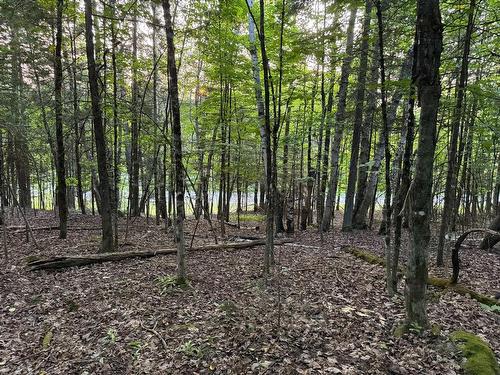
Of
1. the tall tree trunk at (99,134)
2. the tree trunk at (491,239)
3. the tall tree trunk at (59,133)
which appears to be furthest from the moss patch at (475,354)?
the tall tree trunk at (59,133)

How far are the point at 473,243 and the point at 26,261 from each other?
14.4 meters

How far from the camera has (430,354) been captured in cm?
402

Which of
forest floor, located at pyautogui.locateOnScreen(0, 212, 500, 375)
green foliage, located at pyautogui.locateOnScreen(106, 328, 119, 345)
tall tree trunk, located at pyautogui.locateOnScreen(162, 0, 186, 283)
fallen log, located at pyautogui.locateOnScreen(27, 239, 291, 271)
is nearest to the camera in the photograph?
forest floor, located at pyautogui.locateOnScreen(0, 212, 500, 375)

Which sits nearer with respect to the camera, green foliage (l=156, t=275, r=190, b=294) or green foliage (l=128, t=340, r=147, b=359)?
green foliage (l=128, t=340, r=147, b=359)

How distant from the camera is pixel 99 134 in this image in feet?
27.1

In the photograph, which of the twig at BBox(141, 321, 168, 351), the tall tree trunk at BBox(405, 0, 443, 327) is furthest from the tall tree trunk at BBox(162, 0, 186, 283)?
the tall tree trunk at BBox(405, 0, 443, 327)

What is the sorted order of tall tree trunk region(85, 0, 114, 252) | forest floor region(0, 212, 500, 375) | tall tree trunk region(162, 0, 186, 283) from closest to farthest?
1. forest floor region(0, 212, 500, 375)
2. tall tree trunk region(162, 0, 186, 283)
3. tall tree trunk region(85, 0, 114, 252)

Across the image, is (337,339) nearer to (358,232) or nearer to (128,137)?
(358,232)

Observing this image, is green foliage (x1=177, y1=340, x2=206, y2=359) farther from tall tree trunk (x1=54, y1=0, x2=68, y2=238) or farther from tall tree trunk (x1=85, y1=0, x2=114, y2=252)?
tall tree trunk (x1=54, y1=0, x2=68, y2=238)

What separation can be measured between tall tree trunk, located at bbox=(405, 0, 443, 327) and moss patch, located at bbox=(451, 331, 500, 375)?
0.46 m

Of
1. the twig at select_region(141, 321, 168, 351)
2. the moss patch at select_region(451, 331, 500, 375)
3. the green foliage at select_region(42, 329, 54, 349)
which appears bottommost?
the green foliage at select_region(42, 329, 54, 349)

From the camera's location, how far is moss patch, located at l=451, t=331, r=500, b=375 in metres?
3.66

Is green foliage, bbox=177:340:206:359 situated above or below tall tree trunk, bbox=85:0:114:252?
below

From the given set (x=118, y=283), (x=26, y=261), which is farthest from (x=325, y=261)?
(x=26, y=261)
